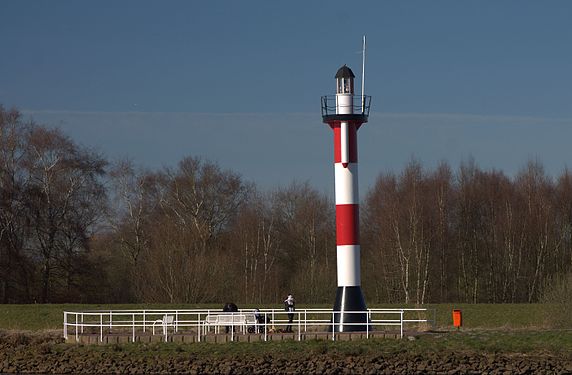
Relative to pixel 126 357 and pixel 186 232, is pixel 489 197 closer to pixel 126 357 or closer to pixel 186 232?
pixel 186 232

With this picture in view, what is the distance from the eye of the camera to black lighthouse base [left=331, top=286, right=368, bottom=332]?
4450 centimetres

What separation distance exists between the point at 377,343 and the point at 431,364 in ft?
9.97

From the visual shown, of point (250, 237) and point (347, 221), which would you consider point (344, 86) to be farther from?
point (250, 237)

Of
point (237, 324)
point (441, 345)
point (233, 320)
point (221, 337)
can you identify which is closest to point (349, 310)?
point (237, 324)

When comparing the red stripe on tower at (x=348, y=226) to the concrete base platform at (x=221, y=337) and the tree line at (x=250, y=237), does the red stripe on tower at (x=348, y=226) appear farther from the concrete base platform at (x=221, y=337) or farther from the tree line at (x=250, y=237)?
the tree line at (x=250, y=237)

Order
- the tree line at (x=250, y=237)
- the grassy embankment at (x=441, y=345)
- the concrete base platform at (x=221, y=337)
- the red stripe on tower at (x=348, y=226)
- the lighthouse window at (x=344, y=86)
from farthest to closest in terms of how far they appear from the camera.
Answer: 1. the tree line at (x=250, y=237)
2. the lighthouse window at (x=344, y=86)
3. the red stripe on tower at (x=348, y=226)
4. the concrete base platform at (x=221, y=337)
5. the grassy embankment at (x=441, y=345)

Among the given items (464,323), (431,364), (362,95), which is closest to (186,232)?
(464,323)

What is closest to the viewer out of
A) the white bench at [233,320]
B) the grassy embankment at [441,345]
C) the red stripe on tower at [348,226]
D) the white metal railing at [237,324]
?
the grassy embankment at [441,345]

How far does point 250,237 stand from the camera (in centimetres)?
8456

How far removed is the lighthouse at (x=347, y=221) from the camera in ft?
147

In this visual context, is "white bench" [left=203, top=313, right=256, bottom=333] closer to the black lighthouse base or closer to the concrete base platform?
the concrete base platform

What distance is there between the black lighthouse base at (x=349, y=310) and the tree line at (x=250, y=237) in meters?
25.0

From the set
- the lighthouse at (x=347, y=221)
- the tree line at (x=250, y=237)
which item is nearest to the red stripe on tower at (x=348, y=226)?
the lighthouse at (x=347, y=221)

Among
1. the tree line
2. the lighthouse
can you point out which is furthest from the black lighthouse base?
the tree line
